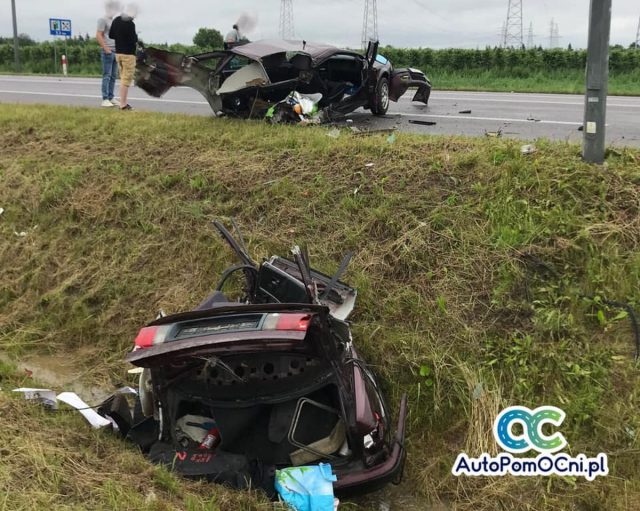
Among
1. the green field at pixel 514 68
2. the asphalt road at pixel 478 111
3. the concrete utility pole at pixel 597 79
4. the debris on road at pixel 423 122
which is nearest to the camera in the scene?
the concrete utility pole at pixel 597 79

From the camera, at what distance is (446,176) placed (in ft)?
16.0

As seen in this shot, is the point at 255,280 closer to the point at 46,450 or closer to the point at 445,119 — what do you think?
the point at 46,450

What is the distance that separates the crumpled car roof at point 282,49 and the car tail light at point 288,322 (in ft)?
15.4

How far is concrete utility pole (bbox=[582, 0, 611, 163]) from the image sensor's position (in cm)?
421

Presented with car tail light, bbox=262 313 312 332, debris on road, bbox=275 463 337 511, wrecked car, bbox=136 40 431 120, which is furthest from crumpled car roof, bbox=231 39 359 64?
debris on road, bbox=275 463 337 511

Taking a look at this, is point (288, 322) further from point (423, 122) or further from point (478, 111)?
point (478, 111)

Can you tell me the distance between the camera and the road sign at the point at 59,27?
2550 centimetres

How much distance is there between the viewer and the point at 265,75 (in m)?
A: 6.50

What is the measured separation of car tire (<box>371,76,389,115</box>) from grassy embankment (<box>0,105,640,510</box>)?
2.57 meters

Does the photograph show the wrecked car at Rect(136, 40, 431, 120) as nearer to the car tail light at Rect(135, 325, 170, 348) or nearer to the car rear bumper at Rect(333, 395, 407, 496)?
the car tail light at Rect(135, 325, 170, 348)

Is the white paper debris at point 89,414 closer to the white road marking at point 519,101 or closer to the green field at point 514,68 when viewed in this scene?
the white road marking at point 519,101

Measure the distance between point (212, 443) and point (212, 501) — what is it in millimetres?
459

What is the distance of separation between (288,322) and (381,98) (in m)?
6.73

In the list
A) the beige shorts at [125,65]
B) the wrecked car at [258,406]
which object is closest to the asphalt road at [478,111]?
the beige shorts at [125,65]
